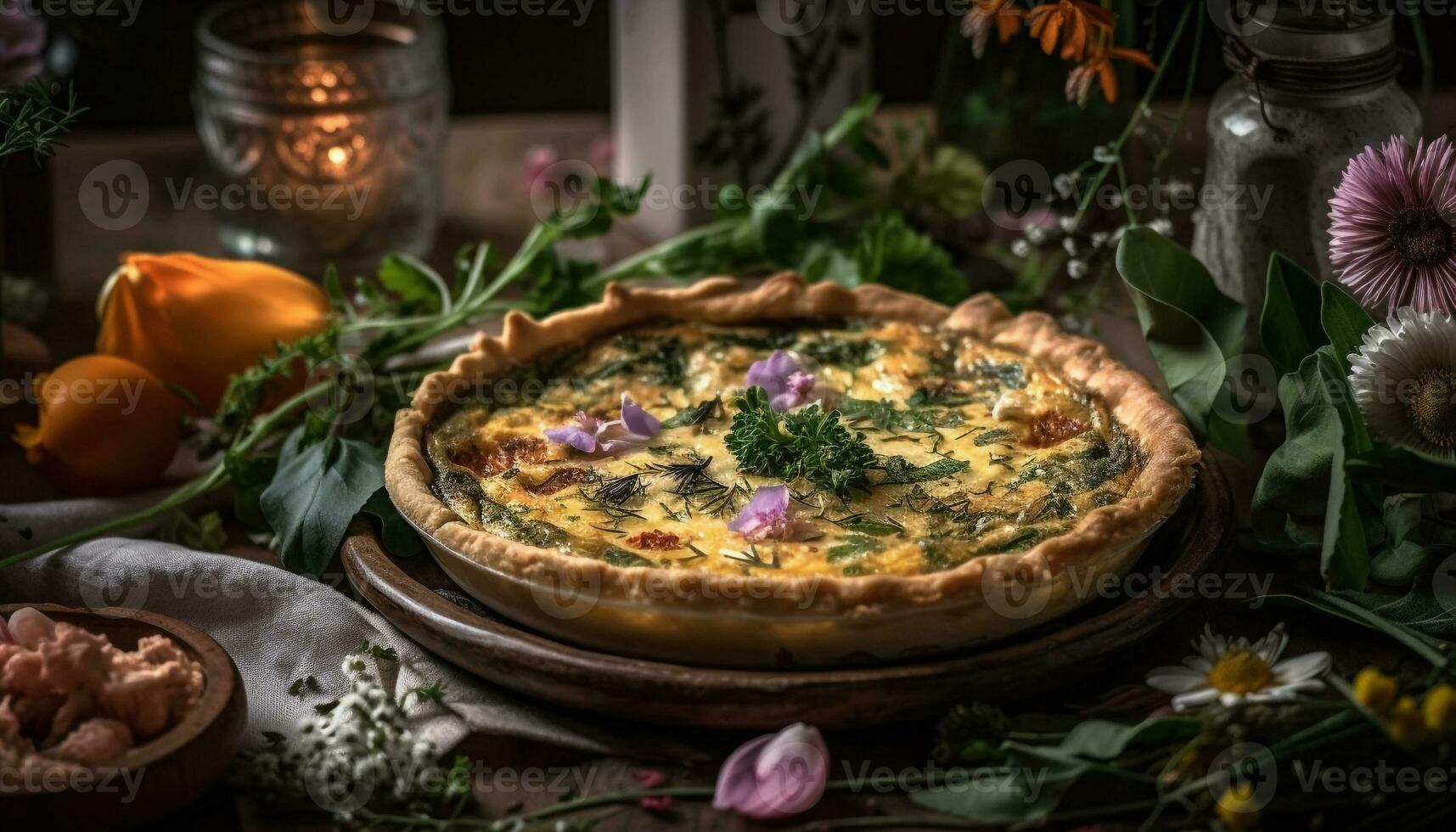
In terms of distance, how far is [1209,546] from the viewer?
2.35 meters

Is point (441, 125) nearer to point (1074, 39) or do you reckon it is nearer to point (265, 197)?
point (265, 197)

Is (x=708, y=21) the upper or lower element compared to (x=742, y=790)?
upper

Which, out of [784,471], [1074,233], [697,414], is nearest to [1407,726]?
[784,471]

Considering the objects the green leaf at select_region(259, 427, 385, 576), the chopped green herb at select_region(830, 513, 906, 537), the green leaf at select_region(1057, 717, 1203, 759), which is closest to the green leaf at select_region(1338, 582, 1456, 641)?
the green leaf at select_region(1057, 717, 1203, 759)

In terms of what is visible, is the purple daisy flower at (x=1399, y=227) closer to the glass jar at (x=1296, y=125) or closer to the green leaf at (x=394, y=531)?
the glass jar at (x=1296, y=125)

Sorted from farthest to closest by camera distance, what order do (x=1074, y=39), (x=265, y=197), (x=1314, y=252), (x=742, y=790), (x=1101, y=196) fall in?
(x=265, y=197), (x=1101, y=196), (x=1314, y=252), (x=1074, y=39), (x=742, y=790)

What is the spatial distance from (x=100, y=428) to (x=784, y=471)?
1.31 m

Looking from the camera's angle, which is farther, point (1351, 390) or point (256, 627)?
point (256, 627)

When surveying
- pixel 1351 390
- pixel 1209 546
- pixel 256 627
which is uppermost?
pixel 1351 390

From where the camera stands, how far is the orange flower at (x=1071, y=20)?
255 cm

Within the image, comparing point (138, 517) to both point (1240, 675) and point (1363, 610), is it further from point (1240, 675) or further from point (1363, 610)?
point (1363, 610)

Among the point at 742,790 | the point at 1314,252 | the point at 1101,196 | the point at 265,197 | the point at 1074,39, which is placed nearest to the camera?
the point at 742,790

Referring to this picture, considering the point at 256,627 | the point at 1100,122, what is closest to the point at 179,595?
the point at 256,627

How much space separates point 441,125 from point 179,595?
6.19 feet
